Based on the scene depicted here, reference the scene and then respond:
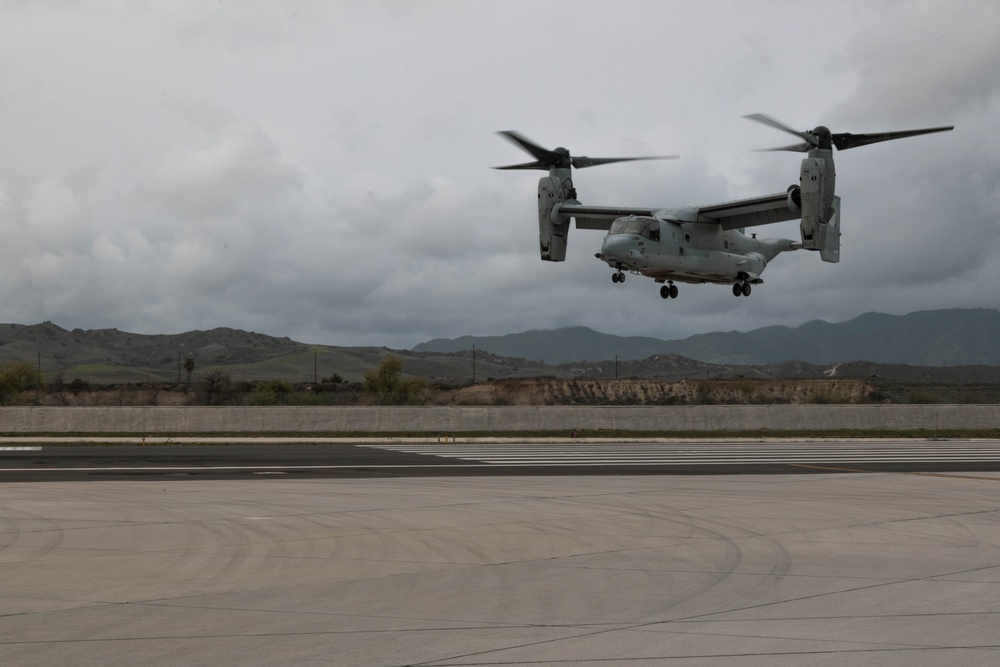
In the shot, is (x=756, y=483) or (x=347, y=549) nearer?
(x=347, y=549)

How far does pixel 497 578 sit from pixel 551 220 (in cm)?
Answer: 3608

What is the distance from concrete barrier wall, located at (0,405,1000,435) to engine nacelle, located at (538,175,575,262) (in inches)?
276

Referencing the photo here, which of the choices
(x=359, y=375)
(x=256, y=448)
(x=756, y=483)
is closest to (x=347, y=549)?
(x=756, y=483)

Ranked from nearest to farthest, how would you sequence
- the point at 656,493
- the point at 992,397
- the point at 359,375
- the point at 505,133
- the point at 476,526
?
1. the point at 476,526
2. the point at 656,493
3. the point at 505,133
4. the point at 992,397
5. the point at 359,375

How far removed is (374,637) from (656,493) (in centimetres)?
1176

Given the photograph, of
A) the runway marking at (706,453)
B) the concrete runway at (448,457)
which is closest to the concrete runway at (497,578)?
the concrete runway at (448,457)

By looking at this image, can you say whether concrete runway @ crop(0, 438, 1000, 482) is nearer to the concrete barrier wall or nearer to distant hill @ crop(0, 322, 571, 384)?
the concrete barrier wall

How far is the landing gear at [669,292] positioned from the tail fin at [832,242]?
6.50m

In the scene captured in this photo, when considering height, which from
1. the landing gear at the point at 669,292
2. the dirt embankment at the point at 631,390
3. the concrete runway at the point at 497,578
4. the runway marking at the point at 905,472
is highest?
the landing gear at the point at 669,292

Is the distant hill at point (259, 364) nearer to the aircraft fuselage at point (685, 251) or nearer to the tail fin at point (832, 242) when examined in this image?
the aircraft fuselage at point (685, 251)

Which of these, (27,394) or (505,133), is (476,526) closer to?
(505,133)

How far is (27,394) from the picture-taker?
291 ft

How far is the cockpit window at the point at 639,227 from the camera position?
4028 cm

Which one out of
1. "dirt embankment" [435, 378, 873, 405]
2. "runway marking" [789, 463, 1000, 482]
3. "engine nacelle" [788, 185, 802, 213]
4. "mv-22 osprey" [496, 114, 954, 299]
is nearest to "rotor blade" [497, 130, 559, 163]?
"mv-22 osprey" [496, 114, 954, 299]
